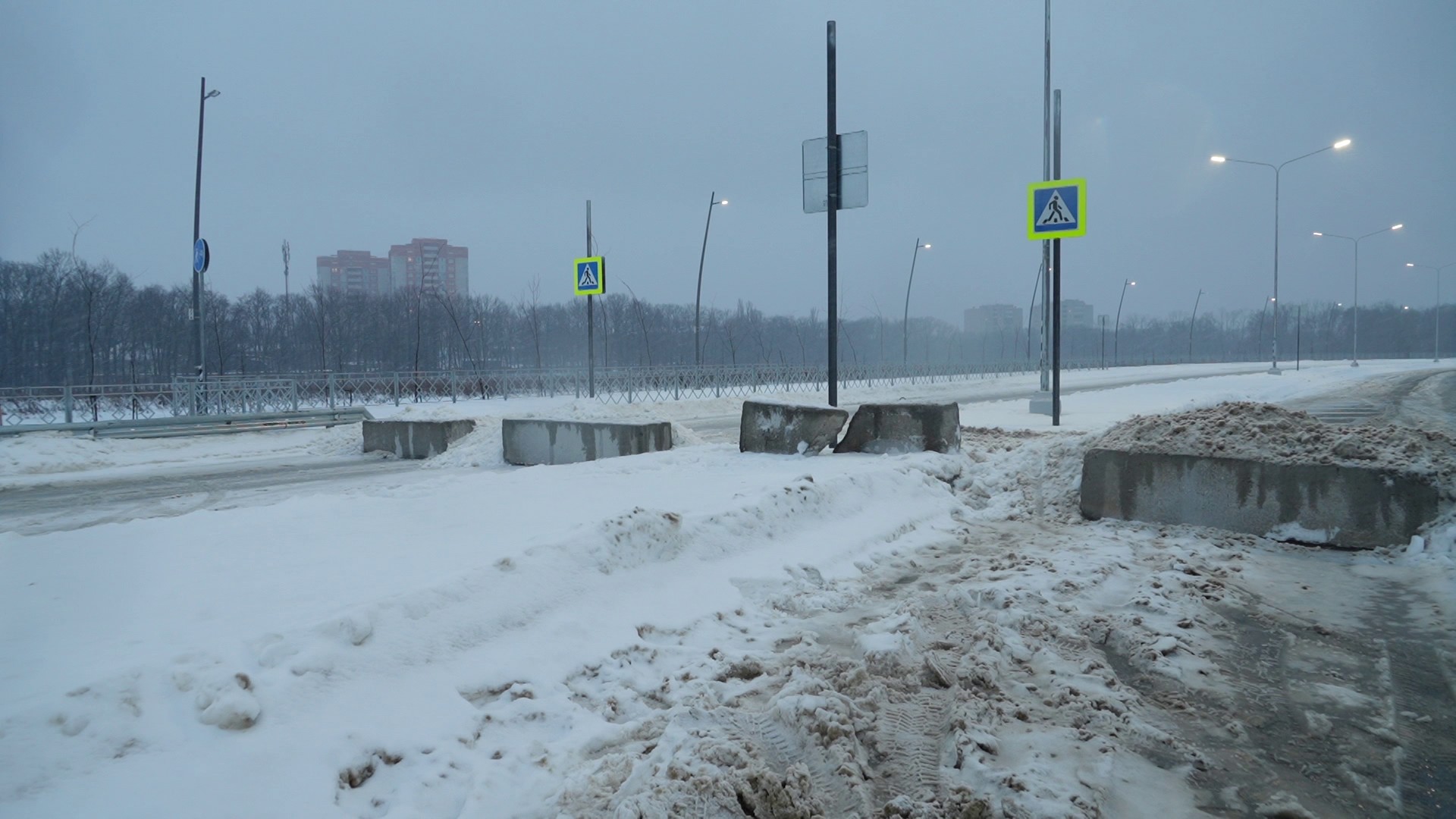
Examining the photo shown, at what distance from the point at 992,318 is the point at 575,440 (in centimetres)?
8825

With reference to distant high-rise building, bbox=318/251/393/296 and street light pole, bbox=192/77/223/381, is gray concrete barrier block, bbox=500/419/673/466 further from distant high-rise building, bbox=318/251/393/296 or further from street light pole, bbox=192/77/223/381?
distant high-rise building, bbox=318/251/393/296

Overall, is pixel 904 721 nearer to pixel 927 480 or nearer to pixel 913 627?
pixel 913 627

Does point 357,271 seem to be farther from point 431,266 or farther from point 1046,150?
point 1046,150

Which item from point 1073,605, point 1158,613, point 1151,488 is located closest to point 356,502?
point 1073,605

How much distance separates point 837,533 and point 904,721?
3020 mm

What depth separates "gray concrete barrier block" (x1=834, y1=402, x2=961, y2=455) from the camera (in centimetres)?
914

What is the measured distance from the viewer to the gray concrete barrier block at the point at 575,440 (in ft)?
35.4

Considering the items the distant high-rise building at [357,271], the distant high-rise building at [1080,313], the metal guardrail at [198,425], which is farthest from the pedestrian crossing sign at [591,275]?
the distant high-rise building at [1080,313]

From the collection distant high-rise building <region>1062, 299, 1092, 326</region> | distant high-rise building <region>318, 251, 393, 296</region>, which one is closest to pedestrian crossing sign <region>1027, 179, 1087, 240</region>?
distant high-rise building <region>318, 251, 393, 296</region>

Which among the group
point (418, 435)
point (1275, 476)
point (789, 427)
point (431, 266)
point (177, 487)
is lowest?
point (177, 487)

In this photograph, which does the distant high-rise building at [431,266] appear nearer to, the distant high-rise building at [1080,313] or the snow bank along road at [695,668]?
the snow bank along road at [695,668]

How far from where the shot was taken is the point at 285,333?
119 ft

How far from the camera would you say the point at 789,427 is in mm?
9586

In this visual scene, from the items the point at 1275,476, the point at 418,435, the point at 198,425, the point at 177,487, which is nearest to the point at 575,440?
the point at 418,435
